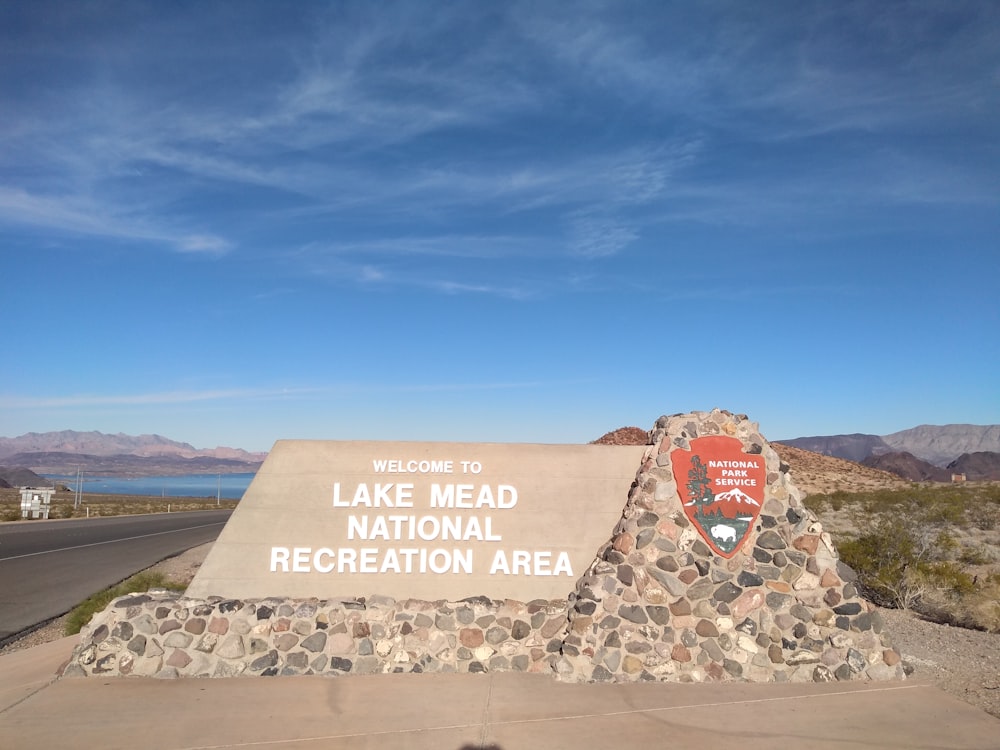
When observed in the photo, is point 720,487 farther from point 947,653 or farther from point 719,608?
point 947,653

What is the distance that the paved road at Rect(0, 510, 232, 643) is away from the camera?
14344mm

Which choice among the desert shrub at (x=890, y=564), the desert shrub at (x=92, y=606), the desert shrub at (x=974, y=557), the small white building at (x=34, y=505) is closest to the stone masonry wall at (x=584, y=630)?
the desert shrub at (x=92, y=606)

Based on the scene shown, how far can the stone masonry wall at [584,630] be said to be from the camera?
7555 mm

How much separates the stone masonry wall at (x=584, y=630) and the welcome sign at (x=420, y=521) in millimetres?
257

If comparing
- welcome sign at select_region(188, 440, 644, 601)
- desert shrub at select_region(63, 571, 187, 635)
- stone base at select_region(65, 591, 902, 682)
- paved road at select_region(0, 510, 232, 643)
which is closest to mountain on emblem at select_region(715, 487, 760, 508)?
welcome sign at select_region(188, 440, 644, 601)

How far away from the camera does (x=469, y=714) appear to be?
21.3ft

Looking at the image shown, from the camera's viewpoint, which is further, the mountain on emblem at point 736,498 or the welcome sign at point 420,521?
the mountain on emblem at point 736,498

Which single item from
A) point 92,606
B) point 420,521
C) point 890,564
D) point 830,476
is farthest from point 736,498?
point 830,476

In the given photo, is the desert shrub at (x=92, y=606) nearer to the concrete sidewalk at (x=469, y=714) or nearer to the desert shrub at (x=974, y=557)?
the concrete sidewalk at (x=469, y=714)

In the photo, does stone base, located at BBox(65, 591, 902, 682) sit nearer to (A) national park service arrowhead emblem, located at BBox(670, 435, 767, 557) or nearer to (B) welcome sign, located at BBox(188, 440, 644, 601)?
(B) welcome sign, located at BBox(188, 440, 644, 601)

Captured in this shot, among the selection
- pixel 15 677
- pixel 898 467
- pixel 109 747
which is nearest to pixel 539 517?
pixel 109 747

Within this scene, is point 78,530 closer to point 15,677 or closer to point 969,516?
point 15,677

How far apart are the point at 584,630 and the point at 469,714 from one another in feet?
5.14

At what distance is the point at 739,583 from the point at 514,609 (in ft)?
7.47
